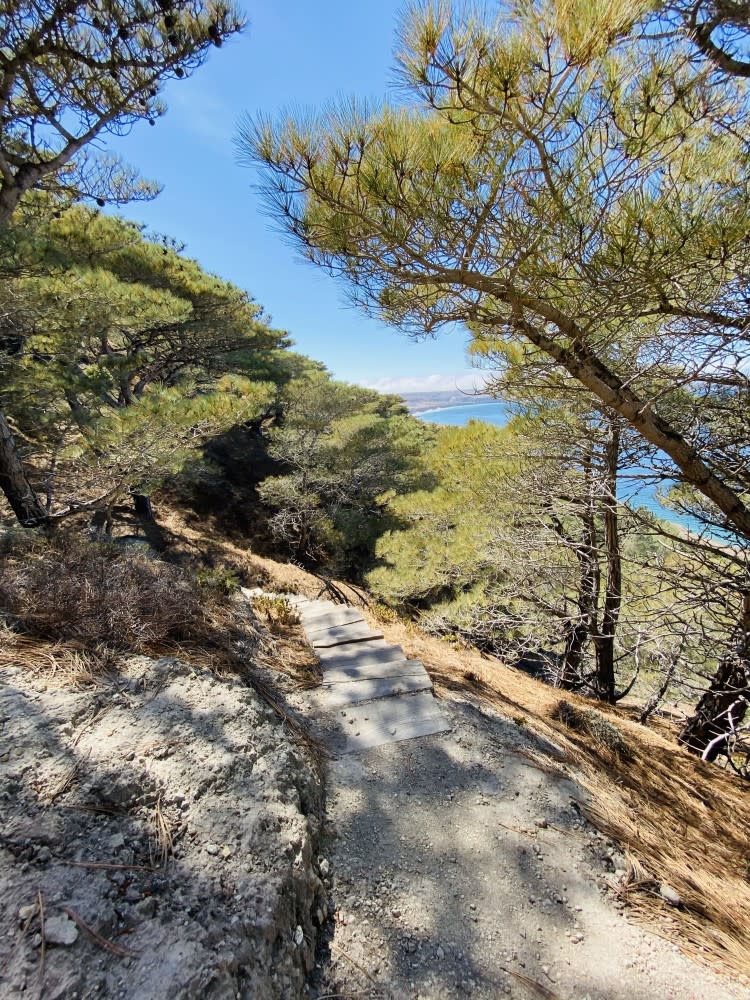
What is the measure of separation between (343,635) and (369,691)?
708mm

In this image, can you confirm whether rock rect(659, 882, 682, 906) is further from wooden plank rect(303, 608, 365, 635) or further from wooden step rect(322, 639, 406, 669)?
wooden plank rect(303, 608, 365, 635)

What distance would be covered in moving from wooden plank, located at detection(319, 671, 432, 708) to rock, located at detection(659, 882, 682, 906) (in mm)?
1280

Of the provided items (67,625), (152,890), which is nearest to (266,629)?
(67,625)

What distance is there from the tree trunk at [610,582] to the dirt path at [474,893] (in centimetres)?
162

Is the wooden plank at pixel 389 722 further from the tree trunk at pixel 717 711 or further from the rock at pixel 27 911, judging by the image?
the tree trunk at pixel 717 711

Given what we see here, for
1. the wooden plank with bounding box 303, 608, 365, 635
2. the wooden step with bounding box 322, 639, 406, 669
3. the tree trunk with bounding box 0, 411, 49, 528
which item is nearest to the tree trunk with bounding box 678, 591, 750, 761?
the wooden step with bounding box 322, 639, 406, 669

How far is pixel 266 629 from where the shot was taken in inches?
122

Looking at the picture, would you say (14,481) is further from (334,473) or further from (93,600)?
(334,473)

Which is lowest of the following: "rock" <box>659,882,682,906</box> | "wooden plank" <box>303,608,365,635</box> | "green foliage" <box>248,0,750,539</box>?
"rock" <box>659,882,682,906</box>

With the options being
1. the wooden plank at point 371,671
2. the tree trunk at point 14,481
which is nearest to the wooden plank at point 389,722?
the wooden plank at point 371,671

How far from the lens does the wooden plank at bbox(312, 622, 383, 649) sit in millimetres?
3061

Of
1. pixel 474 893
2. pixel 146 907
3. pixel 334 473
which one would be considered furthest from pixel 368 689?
pixel 334 473

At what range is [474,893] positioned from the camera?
4.70ft

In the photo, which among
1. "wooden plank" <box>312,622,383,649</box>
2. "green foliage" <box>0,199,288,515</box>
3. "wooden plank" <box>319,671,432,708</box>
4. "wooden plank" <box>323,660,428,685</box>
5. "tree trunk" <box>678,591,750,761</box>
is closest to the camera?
"wooden plank" <box>319,671,432,708</box>
